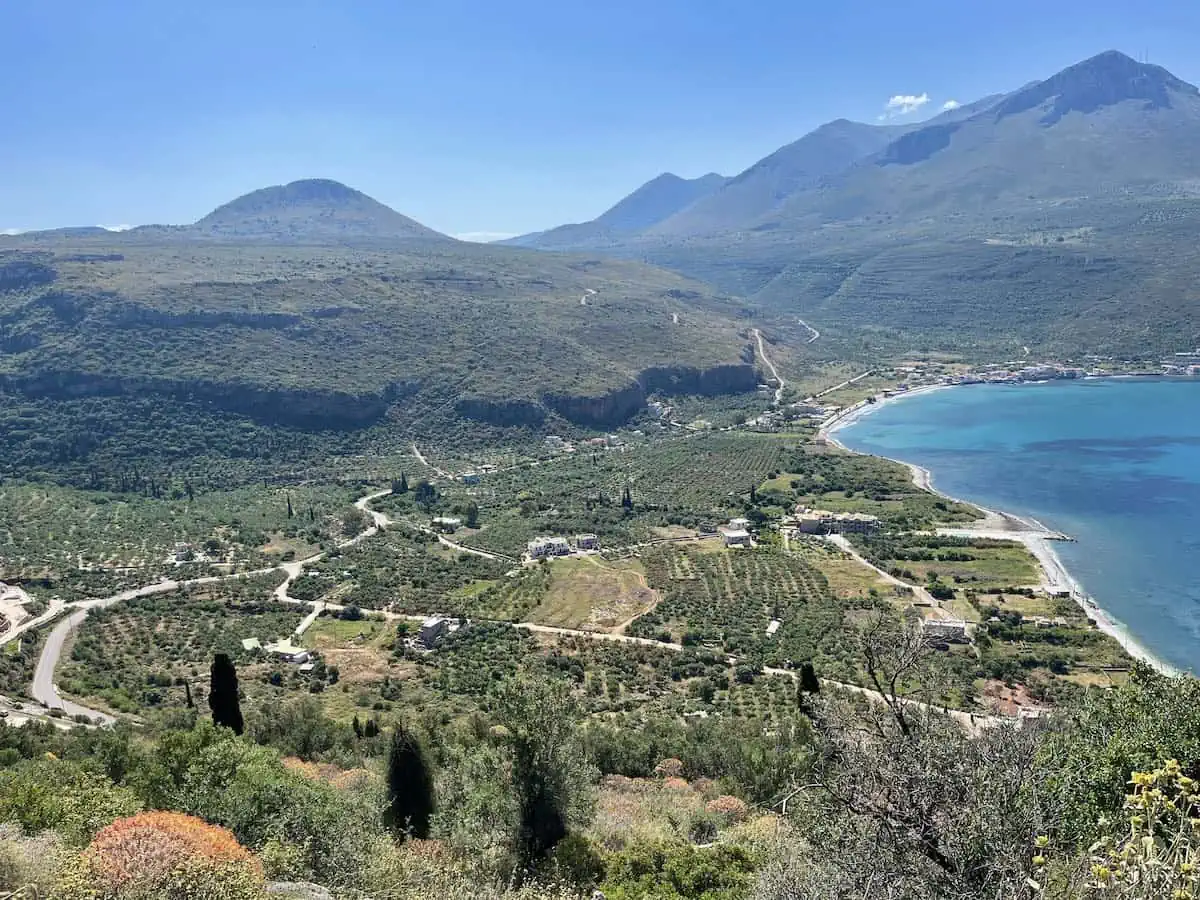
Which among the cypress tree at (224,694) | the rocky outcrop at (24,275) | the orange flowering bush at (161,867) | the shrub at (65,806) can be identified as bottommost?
the cypress tree at (224,694)

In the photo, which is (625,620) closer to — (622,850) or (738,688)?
(738,688)

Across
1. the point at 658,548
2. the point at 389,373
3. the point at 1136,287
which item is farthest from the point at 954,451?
the point at 1136,287

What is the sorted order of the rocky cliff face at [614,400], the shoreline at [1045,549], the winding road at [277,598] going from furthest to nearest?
the rocky cliff face at [614,400]
the shoreline at [1045,549]
the winding road at [277,598]

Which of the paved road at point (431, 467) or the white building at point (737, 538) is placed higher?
the paved road at point (431, 467)

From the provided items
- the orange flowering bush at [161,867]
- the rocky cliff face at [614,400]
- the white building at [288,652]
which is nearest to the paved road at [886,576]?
the white building at [288,652]

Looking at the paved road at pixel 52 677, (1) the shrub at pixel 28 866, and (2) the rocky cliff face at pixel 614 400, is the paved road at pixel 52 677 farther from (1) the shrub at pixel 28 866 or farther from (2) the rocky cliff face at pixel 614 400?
(2) the rocky cliff face at pixel 614 400

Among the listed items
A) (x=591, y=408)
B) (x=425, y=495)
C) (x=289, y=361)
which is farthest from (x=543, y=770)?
(x=289, y=361)

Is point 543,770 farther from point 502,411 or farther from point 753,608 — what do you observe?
point 502,411

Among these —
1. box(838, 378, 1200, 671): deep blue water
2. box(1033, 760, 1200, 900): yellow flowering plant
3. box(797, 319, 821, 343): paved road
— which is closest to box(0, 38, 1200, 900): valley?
box(1033, 760, 1200, 900): yellow flowering plant
